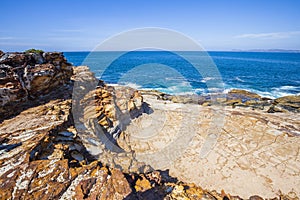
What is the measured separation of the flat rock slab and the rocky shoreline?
9 centimetres

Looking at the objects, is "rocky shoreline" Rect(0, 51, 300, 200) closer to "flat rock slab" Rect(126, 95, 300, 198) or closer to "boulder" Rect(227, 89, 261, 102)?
"flat rock slab" Rect(126, 95, 300, 198)

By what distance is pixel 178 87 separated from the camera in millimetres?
27953

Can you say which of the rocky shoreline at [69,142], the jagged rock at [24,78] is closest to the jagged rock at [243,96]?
the rocky shoreline at [69,142]

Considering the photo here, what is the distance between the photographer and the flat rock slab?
6.35 m

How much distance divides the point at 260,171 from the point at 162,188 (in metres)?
4.18

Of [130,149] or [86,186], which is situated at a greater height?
[86,186]

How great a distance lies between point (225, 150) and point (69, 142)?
6.38 metres

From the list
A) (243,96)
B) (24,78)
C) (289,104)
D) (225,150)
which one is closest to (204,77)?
(243,96)

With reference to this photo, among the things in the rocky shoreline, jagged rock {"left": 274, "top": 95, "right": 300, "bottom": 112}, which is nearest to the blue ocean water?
jagged rock {"left": 274, "top": 95, "right": 300, "bottom": 112}

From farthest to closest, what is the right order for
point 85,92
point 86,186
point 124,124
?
point 124,124, point 85,92, point 86,186

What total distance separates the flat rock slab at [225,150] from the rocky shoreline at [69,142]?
0.09m

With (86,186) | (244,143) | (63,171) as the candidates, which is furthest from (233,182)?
(63,171)

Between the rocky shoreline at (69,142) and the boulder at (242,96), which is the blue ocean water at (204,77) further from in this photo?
the rocky shoreline at (69,142)

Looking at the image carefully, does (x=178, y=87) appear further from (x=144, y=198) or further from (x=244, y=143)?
(x=144, y=198)
